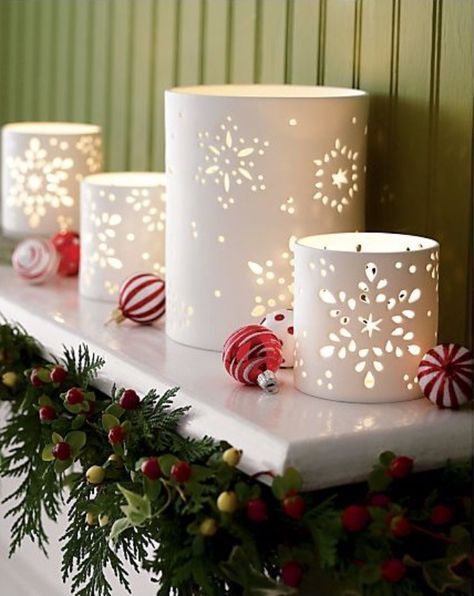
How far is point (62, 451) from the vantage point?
→ 4.50 feet

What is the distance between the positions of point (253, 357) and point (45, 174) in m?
0.73

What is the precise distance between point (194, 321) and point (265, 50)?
0.43 metres

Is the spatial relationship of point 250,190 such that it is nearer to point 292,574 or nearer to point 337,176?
point 337,176

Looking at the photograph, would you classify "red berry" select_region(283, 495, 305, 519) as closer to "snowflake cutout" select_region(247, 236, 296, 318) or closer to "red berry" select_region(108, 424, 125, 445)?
"red berry" select_region(108, 424, 125, 445)

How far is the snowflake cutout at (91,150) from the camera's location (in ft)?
6.45

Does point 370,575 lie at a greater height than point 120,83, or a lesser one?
lesser

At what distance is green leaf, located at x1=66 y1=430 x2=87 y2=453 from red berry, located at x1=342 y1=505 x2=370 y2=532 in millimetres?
369

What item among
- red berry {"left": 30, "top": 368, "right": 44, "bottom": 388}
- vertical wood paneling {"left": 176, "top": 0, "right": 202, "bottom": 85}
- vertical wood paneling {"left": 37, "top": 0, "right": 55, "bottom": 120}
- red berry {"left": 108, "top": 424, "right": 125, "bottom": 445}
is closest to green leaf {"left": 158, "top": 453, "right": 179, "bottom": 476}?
red berry {"left": 108, "top": 424, "right": 125, "bottom": 445}

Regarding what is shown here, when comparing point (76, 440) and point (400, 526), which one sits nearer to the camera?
point (400, 526)

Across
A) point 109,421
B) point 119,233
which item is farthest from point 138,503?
point 119,233

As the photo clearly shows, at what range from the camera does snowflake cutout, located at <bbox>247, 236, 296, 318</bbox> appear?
1.46 meters

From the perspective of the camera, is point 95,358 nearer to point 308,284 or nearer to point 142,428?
point 142,428

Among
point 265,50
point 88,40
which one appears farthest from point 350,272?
point 88,40

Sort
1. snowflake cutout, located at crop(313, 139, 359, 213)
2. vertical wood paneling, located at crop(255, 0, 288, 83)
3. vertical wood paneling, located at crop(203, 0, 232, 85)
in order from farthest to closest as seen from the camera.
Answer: vertical wood paneling, located at crop(203, 0, 232, 85) → vertical wood paneling, located at crop(255, 0, 288, 83) → snowflake cutout, located at crop(313, 139, 359, 213)
